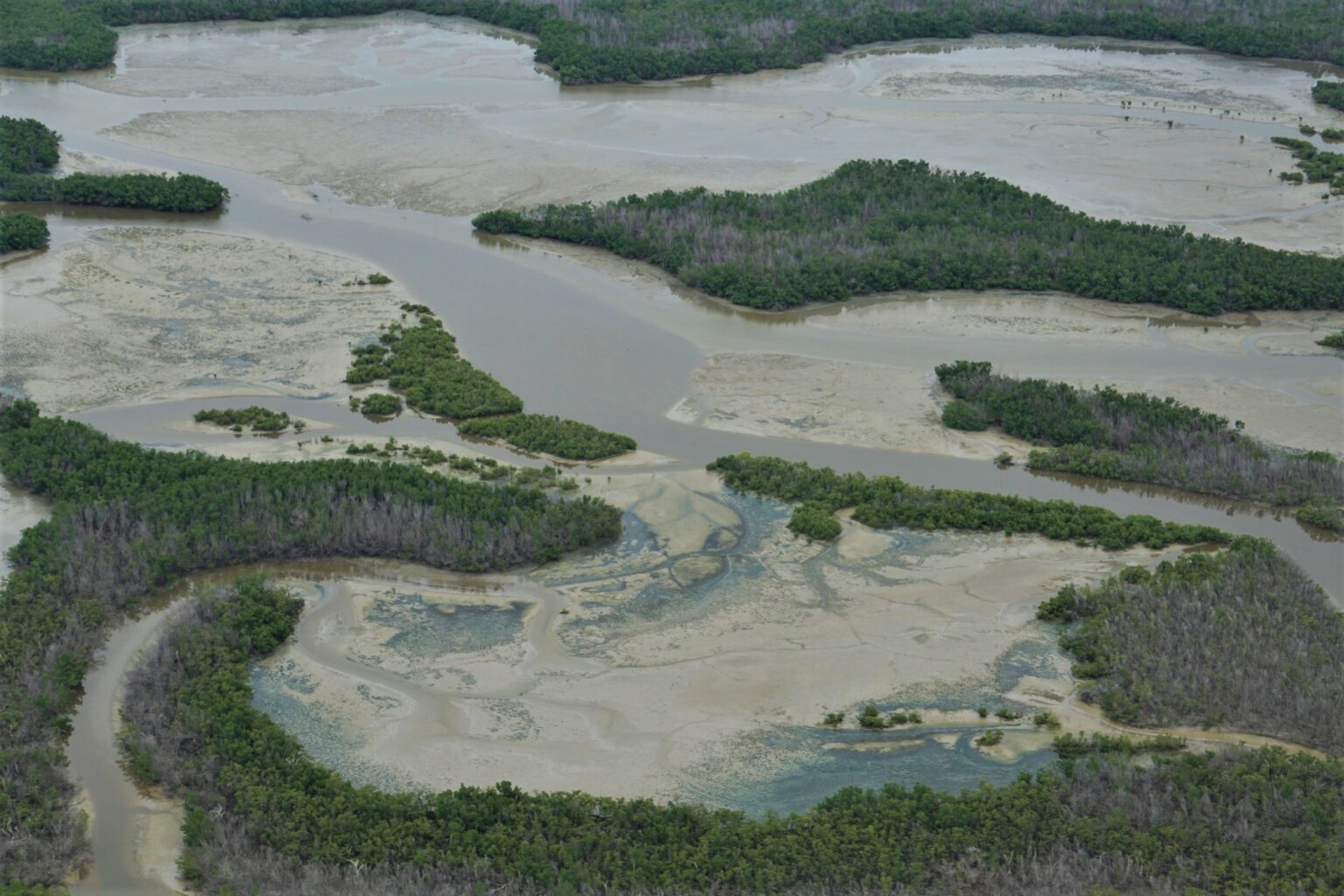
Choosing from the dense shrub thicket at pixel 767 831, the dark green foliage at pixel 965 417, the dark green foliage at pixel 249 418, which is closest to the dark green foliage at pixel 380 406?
the dark green foliage at pixel 249 418

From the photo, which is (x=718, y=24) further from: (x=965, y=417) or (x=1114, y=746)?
(x=1114, y=746)

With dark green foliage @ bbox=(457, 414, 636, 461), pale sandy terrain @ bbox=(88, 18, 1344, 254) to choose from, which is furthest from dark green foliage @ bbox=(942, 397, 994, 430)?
pale sandy terrain @ bbox=(88, 18, 1344, 254)

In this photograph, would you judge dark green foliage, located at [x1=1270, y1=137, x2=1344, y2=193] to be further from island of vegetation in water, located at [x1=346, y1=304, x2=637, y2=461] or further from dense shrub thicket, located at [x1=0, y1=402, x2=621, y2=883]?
dense shrub thicket, located at [x1=0, y1=402, x2=621, y2=883]

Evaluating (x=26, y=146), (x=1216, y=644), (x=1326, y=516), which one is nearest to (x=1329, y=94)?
(x=1326, y=516)

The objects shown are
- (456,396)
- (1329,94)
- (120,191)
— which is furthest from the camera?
(1329,94)

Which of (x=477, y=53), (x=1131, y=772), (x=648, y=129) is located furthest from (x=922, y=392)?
(x=477, y=53)

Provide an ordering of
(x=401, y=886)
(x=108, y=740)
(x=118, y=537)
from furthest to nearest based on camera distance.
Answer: (x=118, y=537), (x=108, y=740), (x=401, y=886)

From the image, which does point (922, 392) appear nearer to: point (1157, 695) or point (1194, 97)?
point (1157, 695)
